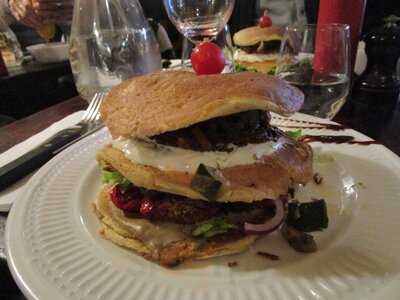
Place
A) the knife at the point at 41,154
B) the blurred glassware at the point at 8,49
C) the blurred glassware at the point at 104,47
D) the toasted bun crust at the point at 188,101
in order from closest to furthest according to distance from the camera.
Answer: the toasted bun crust at the point at 188,101
the knife at the point at 41,154
the blurred glassware at the point at 104,47
the blurred glassware at the point at 8,49

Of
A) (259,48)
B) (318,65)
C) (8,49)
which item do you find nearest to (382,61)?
(318,65)

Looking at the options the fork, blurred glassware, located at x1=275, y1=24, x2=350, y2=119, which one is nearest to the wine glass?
blurred glassware, located at x1=275, y1=24, x2=350, y2=119

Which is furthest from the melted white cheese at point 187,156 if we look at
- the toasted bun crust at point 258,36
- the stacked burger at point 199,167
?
the toasted bun crust at point 258,36

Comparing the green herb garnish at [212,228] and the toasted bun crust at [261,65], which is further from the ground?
the green herb garnish at [212,228]

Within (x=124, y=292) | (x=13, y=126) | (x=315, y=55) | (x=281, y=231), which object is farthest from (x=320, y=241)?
(x=13, y=126)

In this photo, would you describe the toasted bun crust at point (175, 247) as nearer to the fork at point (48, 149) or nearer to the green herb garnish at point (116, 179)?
the green herb garnish at point (116, 179)

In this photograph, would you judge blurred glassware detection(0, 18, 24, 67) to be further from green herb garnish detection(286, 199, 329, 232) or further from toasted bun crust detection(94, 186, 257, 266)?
green herb garnish detection(286, 199, 329, 232)

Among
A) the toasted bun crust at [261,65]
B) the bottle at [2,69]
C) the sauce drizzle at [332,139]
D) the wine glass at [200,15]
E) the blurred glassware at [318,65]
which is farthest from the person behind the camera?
the bottle at [2,69]
